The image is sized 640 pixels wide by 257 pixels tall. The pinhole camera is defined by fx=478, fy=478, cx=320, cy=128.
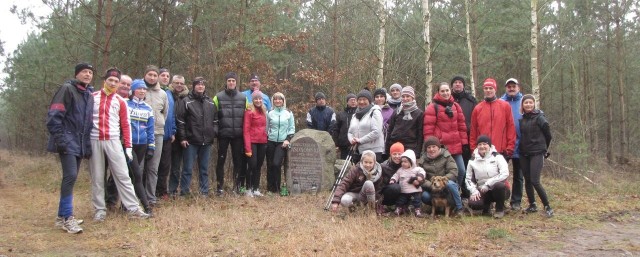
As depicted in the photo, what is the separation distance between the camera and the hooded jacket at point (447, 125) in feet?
22.9

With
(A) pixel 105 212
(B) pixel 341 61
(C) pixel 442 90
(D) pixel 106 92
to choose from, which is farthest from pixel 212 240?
(B) pixel 341 61

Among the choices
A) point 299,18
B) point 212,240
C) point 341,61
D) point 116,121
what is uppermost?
point 299,18

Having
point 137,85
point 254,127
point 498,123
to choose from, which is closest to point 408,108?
point 498,123

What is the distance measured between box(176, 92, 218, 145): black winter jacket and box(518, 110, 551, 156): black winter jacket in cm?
486

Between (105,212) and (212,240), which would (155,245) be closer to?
(212,240)

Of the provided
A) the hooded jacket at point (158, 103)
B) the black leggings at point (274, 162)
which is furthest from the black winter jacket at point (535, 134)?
the hooded jacket at point (158, 103)

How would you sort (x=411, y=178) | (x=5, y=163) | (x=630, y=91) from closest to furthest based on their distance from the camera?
(x=411, y=178) → (x=5, y=163) → (x=630, y=91)

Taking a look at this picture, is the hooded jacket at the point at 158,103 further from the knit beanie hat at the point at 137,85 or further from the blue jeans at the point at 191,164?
the blue jeans at the point at 191,164

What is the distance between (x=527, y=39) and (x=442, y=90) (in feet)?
45.6

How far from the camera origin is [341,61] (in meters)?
16.6

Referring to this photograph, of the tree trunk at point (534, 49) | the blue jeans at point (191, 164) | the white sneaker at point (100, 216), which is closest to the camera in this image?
the white sneaker at point (100, 216)

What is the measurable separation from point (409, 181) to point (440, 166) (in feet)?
1.74

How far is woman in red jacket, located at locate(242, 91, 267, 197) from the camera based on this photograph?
826 centimetres

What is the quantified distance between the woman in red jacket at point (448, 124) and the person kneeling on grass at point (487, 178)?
41 centimetres
